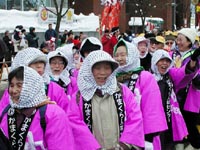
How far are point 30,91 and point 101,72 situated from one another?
0.70 m

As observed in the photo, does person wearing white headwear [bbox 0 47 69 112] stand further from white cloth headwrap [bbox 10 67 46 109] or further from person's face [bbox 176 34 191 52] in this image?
person's face [bbox 176 34 191 52]

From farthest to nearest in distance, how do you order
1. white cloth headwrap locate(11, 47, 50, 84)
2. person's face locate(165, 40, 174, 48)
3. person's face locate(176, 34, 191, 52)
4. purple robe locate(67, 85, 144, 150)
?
person's face locate(165, 40, 174, 48) < person's face locate(176, 34, 191, 52) < white cloth headwrap locate(11, 47, 50, 84) < purple robe locate(67, 85, 144, 150)

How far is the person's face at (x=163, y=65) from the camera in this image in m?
5.10

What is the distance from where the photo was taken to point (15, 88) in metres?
3.17

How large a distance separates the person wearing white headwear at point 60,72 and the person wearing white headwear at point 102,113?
121 centimetres

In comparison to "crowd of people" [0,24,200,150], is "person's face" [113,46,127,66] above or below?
above

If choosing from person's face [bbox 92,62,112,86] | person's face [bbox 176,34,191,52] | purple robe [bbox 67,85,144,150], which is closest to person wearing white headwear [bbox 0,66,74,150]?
purple robe [bbox 67,85,144,150]

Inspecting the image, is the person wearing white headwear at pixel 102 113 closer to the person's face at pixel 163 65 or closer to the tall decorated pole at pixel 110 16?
the person's face at pixel 163 65

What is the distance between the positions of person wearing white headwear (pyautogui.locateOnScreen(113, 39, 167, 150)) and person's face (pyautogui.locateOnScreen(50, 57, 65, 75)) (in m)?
0.84

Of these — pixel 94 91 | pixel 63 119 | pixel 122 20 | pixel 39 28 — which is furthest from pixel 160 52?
pixel 122 20

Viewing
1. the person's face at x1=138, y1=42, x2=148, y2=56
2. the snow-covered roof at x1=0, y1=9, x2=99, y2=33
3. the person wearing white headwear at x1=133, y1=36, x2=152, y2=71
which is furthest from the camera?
the snow-covered roof at x1=0, y1=9, x2=99, y2=33

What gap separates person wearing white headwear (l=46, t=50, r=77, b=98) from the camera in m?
4.80

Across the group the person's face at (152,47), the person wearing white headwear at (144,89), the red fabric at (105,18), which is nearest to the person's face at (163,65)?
the person wearing white headwear at (144,89)

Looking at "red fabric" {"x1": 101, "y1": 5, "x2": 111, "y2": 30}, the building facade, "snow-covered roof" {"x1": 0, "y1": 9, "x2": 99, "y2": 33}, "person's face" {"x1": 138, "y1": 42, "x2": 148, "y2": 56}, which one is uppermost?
the building facade
